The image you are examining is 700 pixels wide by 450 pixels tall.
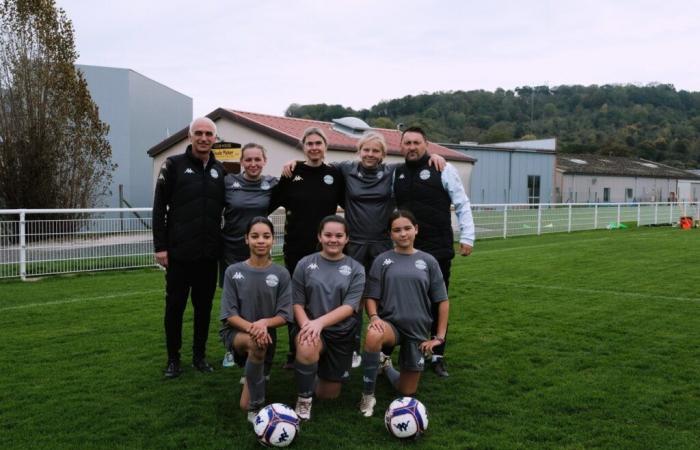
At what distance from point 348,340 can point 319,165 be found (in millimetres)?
1287

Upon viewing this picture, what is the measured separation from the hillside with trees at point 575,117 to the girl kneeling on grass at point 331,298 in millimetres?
51333

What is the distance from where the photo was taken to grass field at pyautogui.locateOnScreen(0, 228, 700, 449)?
3488 mm

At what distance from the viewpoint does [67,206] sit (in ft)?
56.7

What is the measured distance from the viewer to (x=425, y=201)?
4.56 meters

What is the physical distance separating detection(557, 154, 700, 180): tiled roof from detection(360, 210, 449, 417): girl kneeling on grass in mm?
38661

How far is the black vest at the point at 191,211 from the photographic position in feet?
14.6

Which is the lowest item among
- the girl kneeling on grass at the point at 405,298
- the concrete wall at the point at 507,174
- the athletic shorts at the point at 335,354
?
the athletic shorts at the point at 335,354

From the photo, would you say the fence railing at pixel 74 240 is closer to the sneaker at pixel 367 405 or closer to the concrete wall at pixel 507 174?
the sneaker at pixel 367 405

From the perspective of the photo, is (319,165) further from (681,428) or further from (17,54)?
(17,54)

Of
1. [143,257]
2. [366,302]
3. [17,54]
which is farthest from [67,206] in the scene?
[366,302]

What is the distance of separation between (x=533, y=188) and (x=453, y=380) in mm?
30064

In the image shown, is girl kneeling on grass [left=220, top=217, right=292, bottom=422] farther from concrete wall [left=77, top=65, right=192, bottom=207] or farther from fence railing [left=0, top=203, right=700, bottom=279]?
concrete wall [left=77, top=65, right=192, bottom=207]

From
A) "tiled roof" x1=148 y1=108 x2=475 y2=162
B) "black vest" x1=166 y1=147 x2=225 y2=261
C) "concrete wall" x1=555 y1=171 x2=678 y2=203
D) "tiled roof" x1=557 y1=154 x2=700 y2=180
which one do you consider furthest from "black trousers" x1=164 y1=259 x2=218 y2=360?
"tiled roof" x1=557 y1=154 x2=700 y2=180

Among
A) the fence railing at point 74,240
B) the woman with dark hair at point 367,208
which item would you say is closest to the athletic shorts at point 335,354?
the woman with dark hair at point 367,208
